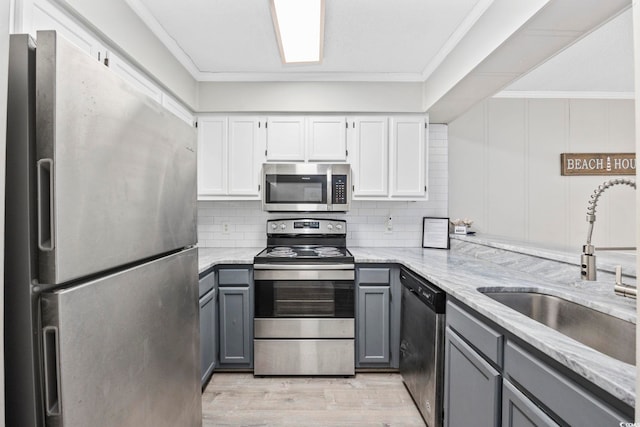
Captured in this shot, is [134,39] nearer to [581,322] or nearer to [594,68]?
[581,322]

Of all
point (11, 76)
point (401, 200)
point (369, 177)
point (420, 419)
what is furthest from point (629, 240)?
point (11, 76)

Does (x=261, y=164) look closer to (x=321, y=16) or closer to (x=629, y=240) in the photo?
Answer: (x=321, y=16)

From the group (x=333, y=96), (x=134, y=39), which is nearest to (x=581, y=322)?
(x=333, y=96)

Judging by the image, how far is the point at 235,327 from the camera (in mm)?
2391

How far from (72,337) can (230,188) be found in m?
2.19

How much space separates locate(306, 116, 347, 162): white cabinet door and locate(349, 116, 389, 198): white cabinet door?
0.09 metres

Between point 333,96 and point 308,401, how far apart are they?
2422mm

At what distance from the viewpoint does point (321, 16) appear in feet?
5.31

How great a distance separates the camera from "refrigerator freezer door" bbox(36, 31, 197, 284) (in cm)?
67

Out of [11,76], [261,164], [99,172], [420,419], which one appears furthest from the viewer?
[261,164]

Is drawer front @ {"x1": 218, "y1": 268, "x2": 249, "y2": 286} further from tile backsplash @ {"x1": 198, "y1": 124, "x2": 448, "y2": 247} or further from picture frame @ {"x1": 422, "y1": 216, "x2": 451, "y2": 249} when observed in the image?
picture frame @ {"x1": 422, "y1": 216, "x2": 451, "y2": 249}

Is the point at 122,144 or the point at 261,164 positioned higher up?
the point at 261,164

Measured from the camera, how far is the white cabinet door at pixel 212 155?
9.21 ft

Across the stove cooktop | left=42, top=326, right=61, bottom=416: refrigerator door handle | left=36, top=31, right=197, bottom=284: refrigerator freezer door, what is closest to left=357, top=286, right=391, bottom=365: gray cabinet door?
the stove cooktop
